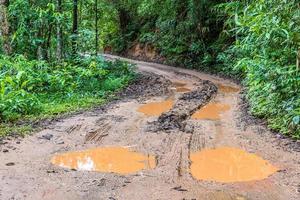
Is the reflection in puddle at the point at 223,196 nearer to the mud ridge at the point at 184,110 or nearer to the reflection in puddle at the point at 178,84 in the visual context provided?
the mud ridge at the point at 184,110

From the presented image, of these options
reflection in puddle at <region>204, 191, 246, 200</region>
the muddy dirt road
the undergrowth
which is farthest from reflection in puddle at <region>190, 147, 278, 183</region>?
the undergrowth

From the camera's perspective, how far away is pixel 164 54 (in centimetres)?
2675

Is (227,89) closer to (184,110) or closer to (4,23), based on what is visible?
(184,110)

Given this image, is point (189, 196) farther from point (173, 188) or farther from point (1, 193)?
point (1, 193)

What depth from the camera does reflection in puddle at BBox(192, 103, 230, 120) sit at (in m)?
9.77

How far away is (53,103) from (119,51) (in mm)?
23617

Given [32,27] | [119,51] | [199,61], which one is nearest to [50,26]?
[32,27]

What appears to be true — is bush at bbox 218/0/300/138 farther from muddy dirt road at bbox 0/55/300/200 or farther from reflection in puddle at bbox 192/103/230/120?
reflection in puddle at bbox 192/103/230/120

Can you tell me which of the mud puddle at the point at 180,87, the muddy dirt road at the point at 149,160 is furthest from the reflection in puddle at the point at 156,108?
the mud puddle at the point at 180,87

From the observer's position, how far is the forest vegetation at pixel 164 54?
870cm

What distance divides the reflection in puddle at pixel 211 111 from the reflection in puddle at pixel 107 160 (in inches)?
128

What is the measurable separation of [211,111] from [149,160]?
4.46 metres

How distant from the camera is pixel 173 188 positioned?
5180mm

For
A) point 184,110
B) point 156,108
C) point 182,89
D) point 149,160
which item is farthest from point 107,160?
point 182,89
